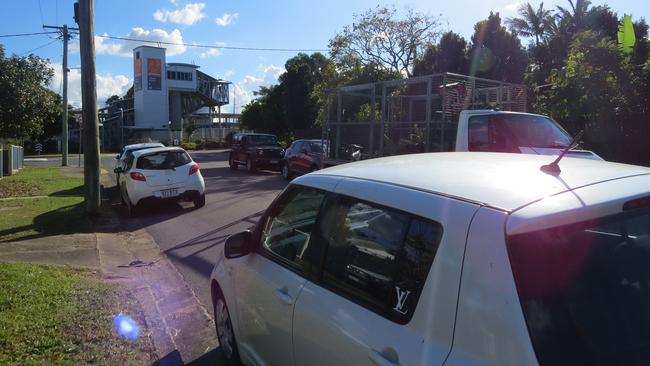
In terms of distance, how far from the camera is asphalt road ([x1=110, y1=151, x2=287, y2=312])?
7634 mm

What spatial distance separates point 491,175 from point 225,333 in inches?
107

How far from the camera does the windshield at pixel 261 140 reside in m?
24.5

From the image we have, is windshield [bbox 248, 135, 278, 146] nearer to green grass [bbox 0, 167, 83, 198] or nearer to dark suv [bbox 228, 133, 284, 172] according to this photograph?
dark suv [bbox 228, 133, 284, 172]

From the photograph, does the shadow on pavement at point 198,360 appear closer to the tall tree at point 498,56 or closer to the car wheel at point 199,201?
the car wheel at point 199,201

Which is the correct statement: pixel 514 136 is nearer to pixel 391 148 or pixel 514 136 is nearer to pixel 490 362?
pixel 391 148

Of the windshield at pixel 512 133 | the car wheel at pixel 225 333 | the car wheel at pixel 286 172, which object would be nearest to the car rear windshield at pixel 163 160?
the car wheel at pixel 286 172

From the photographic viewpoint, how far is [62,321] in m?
4.77

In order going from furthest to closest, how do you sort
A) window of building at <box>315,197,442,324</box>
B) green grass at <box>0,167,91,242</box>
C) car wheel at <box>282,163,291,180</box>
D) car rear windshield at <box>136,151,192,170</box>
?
car wheel at <box>282,163,291,180</box>
car rear windshield at <box>136,151,192,170</box>
green grass at <box>0,167,91,242</box>
window of building at <box>315,197,442,324</box>

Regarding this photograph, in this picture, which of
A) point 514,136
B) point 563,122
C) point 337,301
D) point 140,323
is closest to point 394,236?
point 337,301

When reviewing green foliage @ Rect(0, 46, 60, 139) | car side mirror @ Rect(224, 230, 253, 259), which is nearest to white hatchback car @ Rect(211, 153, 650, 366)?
car side mirror @ Rect(224, 230, 253, 259)

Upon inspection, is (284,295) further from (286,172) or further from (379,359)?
(286,172)

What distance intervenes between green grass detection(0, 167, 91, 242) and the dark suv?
753cm

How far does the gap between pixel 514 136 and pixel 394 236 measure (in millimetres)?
6528

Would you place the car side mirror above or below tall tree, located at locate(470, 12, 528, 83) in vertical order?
below
